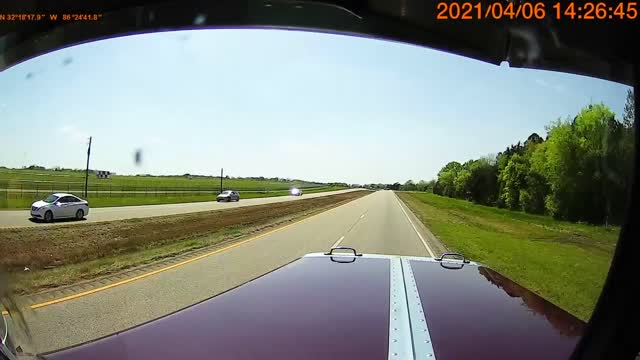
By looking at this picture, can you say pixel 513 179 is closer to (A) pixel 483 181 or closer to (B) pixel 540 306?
(A) pixel 483 181

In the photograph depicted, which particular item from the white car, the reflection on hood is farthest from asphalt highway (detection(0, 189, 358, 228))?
the reflection on hood

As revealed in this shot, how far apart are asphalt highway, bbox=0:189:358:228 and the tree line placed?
104 cm

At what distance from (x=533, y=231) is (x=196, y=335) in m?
1.56

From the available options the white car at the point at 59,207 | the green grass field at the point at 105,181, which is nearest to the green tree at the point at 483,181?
the green grass field at the point at 105,181

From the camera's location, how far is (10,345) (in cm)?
162

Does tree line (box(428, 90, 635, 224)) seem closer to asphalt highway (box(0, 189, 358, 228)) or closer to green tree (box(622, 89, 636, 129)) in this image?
green tree (box(622, 89, 636, 129))

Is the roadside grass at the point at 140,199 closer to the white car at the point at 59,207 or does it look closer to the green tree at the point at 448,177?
the white car at the point at 59,207

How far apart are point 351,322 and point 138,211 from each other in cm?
136

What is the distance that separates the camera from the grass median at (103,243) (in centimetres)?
172

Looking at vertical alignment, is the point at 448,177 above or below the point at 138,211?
above

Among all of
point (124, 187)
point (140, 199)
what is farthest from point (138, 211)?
point (124, 187)

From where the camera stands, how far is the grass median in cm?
172

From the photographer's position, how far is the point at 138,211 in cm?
230
